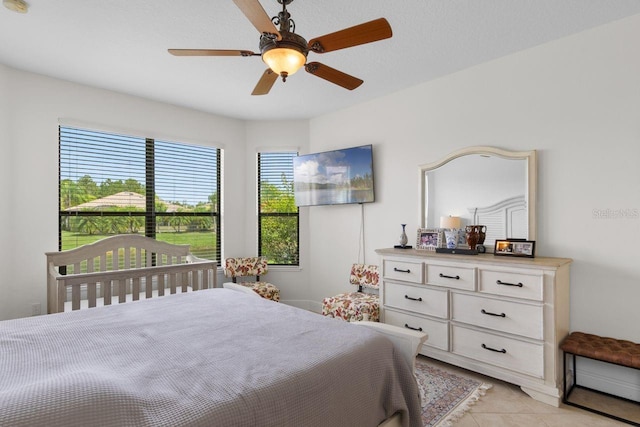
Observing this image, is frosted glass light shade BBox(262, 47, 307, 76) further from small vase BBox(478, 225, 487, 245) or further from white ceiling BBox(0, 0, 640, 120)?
small vase BBox(478, 225, 487, 245)

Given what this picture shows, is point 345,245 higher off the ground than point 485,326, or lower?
higher

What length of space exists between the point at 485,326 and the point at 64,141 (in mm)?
4315

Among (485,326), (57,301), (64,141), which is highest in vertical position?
(64,141)

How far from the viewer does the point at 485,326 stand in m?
2.62

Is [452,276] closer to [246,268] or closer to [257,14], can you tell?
[257,14]

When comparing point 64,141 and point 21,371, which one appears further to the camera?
point 64,141

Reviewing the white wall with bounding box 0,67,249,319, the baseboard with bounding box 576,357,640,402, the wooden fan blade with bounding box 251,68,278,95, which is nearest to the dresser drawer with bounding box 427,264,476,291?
the baseboard with bounding box 576,357,640,402

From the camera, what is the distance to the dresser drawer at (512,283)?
2379mm

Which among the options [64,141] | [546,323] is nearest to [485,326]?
[546,323]

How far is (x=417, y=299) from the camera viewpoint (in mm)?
3035

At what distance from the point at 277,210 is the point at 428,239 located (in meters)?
2.32

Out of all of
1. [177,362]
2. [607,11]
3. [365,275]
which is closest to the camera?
[177,362]

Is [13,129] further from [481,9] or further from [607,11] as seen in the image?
[607,11]

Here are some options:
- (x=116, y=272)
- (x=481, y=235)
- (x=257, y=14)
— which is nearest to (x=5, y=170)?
(x=116, y=272)
